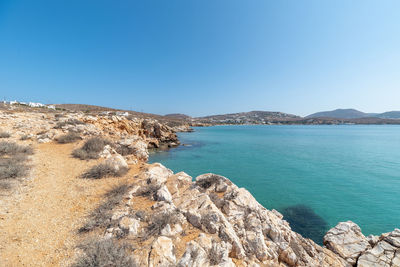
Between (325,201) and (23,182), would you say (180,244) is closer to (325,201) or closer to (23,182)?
(23,182)

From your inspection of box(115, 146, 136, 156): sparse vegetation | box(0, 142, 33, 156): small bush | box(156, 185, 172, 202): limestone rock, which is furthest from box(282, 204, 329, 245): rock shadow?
box(0, 142, 33, 156): small bush

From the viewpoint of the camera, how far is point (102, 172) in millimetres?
7316

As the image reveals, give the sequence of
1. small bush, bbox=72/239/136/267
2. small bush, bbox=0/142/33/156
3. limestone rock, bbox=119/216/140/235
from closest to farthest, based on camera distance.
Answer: small bush, bbox=72/239/136/267 → limestone rock, bbox=119/216/140/235 → small bush, bbox=0/142/33/156

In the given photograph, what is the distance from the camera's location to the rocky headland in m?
3.47

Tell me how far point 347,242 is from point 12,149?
1763 cm

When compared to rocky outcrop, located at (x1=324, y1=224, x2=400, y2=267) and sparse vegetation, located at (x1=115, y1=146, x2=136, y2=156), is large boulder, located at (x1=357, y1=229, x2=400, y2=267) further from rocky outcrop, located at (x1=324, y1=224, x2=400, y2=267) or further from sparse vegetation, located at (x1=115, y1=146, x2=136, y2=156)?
sparse vegetation, located at (x1=115, y1=146, x2=136, y2=156)

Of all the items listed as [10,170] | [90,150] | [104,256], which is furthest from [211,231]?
[90,150]

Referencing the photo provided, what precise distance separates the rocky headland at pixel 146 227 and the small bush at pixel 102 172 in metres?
0.05

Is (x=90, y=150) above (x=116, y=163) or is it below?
→ above

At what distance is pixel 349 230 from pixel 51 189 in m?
13.6

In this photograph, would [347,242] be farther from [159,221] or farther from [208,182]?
[159,221]

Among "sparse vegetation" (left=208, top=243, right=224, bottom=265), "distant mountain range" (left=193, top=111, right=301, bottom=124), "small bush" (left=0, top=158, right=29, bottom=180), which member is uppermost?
"distant mountain range" (left=193, top=111, right=301, bottom=124)

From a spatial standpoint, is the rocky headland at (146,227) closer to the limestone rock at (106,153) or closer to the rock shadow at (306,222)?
the limestone rock at (106,153)

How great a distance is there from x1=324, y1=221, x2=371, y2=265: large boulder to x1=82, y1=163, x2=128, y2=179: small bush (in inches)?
412
